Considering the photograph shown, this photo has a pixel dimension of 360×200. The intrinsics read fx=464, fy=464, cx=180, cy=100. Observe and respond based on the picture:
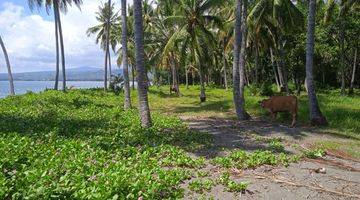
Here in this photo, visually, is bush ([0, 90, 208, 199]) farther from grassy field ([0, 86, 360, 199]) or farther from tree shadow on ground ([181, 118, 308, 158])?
tree shadow on ground ([181, 118, 308, 158])

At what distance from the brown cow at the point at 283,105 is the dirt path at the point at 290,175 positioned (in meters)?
3.07

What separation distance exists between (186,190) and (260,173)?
245cm

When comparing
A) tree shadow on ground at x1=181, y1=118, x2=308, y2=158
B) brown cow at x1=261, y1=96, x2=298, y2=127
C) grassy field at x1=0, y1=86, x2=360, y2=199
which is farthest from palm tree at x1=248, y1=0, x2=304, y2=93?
grassy field at x1=0, y1=86, x2=360, y2=199

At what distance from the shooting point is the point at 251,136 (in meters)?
16.2

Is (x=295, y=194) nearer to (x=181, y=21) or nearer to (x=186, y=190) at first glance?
(x=186, y=190)

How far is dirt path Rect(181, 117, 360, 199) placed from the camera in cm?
914

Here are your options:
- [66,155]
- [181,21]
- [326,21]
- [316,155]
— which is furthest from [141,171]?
[326,21]

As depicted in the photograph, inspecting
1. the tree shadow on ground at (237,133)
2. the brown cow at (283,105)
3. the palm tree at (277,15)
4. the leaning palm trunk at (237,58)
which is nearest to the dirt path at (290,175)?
the tree shadow on ground at (237,133)

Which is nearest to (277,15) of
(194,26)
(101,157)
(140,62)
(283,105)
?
(194,26)

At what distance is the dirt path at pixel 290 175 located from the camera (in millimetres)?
9141

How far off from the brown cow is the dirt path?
3070mm

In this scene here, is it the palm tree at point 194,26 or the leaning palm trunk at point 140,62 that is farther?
the palm tree at point 194,26

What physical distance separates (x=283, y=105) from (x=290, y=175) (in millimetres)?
9962

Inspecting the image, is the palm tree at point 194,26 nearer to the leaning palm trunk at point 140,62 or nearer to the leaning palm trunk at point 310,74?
the leaning palm trunk at point 310,74
